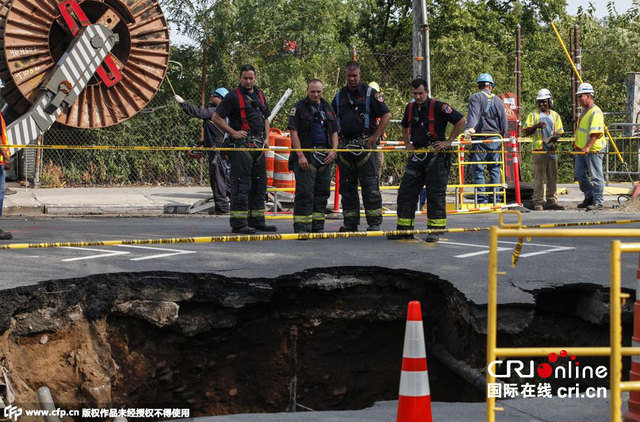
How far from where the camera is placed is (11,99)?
1488 cm

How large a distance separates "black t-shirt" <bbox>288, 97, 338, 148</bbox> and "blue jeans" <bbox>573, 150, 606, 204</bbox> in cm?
526

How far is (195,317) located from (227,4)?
12.5 metres

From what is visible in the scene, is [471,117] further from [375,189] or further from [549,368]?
[549,368]

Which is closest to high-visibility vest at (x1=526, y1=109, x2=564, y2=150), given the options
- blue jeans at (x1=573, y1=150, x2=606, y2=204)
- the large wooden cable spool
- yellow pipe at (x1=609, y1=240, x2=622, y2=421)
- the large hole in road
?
blue jeans at (x1=573, y1=150, x2=606, y2=204)

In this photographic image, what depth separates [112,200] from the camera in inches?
570

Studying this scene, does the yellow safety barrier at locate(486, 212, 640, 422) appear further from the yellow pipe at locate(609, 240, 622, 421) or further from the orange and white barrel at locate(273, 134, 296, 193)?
the orange and white barrel at locate(273, 134, 296, 193)

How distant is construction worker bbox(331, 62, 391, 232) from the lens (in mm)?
9844

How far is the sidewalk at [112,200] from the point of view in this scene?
44.3 feet

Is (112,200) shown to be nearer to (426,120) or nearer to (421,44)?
(421,44)

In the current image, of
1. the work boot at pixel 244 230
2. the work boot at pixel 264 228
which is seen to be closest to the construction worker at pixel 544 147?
the work boot at pixel 264 228

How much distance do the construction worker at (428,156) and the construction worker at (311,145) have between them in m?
0.94

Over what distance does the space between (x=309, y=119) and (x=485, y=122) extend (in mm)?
5237

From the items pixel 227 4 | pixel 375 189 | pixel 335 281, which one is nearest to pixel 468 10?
pixel 227 4

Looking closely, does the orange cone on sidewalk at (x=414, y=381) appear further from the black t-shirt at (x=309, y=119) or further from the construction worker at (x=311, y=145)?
the black t-shirt at (x=309, y=119)
